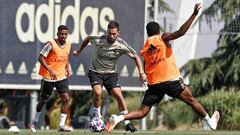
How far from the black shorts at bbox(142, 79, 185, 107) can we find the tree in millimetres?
14382

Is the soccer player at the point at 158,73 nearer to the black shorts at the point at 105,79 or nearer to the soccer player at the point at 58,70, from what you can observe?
the black shorts at the point at 105,79

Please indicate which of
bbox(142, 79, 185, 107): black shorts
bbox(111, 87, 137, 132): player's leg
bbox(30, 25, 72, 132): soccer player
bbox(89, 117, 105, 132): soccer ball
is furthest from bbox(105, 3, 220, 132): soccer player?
bbox(30, 25, 72, 132): soccer player

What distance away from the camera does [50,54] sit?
1702cm

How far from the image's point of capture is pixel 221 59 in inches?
1156

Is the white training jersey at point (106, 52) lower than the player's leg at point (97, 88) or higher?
higher

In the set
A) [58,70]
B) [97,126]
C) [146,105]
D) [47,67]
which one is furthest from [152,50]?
[58,70]

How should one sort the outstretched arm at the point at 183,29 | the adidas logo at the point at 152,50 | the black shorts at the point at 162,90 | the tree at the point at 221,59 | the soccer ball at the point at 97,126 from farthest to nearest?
the tree at the point at 221,59, the soccer ball at the point at 97,126, the black shorts at the point at 162,90, the adidas logo at the point at 152,50, the outstretched arm at the point at 183,29

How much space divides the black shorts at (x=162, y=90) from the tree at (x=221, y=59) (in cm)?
1438

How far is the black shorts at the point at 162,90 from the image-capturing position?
13.8 meters

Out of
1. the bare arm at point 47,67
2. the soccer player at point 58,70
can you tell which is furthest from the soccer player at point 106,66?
the soccer player at point 58,70

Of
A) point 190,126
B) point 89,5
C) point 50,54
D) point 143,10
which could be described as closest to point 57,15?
point 89,5

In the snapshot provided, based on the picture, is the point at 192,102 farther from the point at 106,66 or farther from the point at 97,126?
the point at 106,66

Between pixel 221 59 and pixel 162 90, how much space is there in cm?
1580

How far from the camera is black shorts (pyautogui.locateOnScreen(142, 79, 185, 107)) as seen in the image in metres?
13.8
